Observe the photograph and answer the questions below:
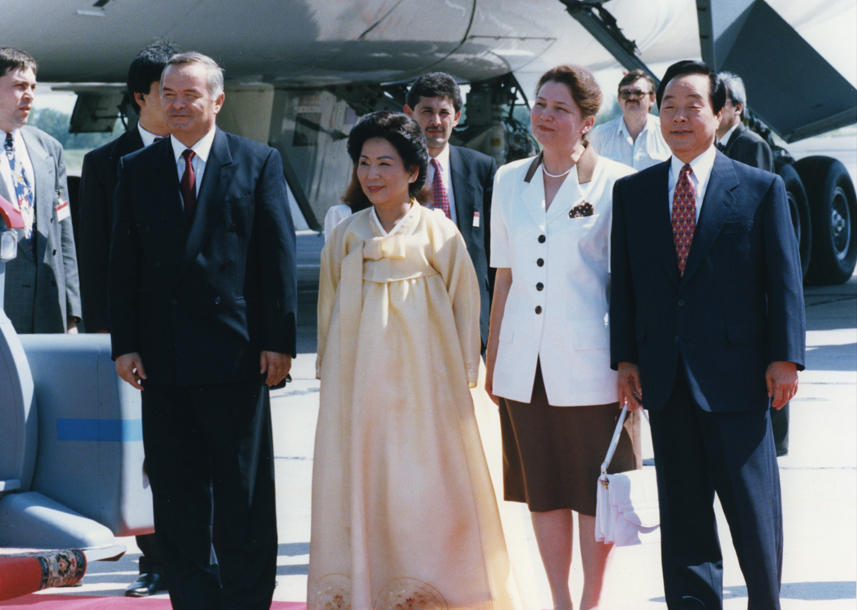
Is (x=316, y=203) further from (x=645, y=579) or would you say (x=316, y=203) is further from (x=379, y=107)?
(x=645, y=579)

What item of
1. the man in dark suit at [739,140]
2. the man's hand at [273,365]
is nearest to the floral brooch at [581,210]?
the man's hand at [273,365]

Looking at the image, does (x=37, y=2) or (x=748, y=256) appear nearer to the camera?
(x=748, y=256)

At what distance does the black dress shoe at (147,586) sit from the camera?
3.50m

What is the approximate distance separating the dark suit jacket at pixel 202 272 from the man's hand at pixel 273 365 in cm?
2

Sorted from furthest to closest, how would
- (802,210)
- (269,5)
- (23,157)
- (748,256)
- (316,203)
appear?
(316,203) < (802,210) < (269,5) < (23,157) < (748,256)

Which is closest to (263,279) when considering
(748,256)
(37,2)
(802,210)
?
(748,256)

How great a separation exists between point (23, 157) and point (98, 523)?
149 centimetres

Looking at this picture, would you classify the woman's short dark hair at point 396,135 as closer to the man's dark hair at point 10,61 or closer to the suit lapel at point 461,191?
the suit lapel at point 461,191

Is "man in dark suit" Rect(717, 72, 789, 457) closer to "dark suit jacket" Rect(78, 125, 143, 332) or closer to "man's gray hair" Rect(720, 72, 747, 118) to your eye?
"man's gray hair" Rect(720, 72, 747, 118)

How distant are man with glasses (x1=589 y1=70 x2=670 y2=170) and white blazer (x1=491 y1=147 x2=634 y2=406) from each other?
2.41m

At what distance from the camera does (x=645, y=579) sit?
11.9ft

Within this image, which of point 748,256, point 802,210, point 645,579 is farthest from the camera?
point 802,210

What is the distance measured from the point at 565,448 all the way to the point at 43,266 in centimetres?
212

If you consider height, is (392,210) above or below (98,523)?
above
